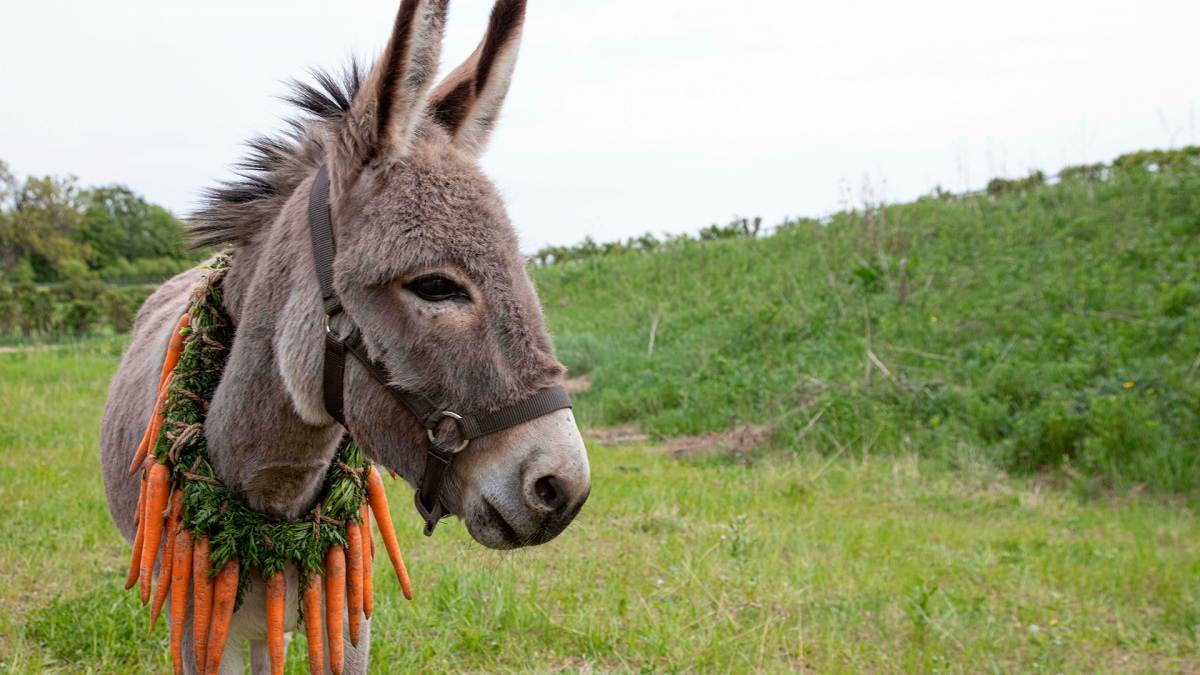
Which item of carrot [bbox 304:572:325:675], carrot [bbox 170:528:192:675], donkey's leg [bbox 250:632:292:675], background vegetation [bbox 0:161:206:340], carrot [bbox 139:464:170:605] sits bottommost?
donkey's leg [bbox 250:632:292:675]

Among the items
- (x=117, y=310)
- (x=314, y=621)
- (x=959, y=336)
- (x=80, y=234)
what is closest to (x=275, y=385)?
(x=314, y=621)

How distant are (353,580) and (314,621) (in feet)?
0.57

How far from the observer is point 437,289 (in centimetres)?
185

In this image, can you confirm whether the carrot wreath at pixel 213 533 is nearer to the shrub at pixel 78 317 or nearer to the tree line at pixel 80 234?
the shrub at pixel 78 317

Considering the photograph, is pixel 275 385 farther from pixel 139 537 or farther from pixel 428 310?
pixel 139 537

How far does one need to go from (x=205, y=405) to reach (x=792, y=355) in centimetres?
1020

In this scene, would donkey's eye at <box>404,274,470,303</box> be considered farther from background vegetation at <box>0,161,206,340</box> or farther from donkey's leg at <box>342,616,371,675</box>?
background vegetation at <box>0,161,206,340</box>

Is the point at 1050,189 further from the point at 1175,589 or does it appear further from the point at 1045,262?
the point at 1175,589

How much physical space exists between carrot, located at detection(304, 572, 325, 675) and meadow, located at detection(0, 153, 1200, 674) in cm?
63

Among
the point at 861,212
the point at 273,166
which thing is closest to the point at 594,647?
the point at 273,166

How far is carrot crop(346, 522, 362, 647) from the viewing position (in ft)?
8.51

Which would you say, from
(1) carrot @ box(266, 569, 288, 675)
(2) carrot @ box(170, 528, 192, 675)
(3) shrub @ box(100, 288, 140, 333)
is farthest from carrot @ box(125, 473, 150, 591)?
(3) shrub @ box(100, 288, 140, 333)

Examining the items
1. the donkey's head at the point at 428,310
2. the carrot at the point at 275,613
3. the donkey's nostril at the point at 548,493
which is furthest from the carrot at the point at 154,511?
the donkey's nostril at the point at 548,493

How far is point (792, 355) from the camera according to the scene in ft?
38.3
